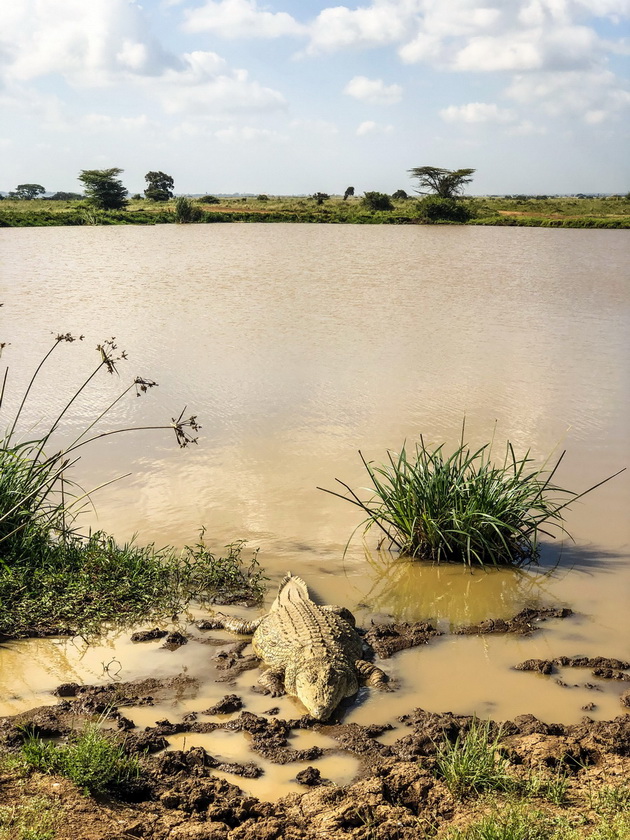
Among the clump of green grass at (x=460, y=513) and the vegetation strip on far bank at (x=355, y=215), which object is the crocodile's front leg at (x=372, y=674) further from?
the vegetation strip on far bank at (x=355, y=215)

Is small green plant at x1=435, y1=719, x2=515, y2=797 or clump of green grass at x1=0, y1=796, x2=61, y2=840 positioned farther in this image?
small green plant at x1=435, y1=719, x2=515, y2=797

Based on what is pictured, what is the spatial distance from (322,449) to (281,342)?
5580 millimetres

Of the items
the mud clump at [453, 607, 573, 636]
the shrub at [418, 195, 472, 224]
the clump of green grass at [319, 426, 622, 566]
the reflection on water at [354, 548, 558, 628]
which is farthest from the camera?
the shrub at [418, 195, 472, 224]

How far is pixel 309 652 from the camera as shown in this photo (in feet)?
13.1

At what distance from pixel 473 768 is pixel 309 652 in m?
1.10

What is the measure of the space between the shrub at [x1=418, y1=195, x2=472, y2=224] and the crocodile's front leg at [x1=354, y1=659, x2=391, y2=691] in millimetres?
46872

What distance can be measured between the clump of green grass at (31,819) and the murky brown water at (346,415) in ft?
3.06

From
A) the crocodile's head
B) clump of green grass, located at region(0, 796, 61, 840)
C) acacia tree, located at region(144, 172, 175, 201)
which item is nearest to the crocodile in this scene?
the crocodile's head

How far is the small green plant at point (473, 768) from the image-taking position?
10.1 feet

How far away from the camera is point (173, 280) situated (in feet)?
67.1

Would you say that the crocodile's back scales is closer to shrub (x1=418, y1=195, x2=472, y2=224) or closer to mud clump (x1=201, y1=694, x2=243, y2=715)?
mud clump (x1=201, y1=694, x2=243, y2=715)

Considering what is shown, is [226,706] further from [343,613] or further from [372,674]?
[343,613]

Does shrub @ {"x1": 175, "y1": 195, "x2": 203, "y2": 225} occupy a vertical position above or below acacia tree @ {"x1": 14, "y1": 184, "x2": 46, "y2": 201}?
below

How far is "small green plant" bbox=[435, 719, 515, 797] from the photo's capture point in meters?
3.07
